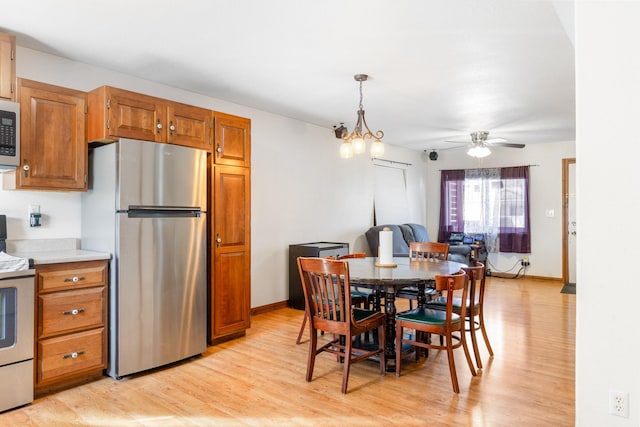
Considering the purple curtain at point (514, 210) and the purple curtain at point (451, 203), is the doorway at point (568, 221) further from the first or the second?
the purple curtain at point (451, 203)

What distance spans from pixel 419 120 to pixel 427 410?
3958 millimetres

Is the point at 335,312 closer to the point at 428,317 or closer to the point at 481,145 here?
the point at 428,317

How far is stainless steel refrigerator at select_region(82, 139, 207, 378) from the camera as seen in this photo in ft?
10.0

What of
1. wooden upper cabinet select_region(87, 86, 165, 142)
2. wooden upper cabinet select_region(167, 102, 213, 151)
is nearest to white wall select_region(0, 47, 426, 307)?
wooden upper cabinet select_region(87, 86, 165, 142)

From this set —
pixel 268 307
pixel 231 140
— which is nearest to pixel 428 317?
pixel 231 140

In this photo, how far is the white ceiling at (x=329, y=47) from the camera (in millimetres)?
2584

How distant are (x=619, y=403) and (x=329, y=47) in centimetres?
275

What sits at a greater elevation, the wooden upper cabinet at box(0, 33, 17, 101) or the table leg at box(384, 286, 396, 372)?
the wooden upper cabinet at box(0, 33, 17, 101)

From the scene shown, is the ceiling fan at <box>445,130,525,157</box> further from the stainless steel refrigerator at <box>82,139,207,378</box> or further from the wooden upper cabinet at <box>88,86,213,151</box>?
the stainless steel refrigerator at <box>82,139,207,378</box>

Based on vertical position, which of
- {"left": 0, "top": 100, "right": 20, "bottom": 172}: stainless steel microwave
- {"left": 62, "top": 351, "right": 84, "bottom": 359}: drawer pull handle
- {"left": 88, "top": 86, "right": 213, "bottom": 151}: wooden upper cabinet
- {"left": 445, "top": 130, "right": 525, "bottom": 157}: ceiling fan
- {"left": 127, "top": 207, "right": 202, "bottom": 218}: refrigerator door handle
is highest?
{"left": 445, "top": 130, "right": 525, "bottom": 157}: ceiling fan

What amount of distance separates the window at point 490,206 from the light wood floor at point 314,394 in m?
3.96

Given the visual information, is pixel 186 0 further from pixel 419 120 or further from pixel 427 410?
pixel 419 120

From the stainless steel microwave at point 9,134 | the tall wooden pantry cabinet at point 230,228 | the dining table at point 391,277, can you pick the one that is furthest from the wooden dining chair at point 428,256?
the stainless steel microwave at point 9,134

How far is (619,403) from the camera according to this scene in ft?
6.17
